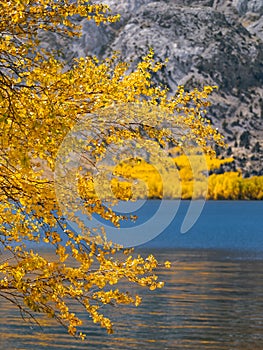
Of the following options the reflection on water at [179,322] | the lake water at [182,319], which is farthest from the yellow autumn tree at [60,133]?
the lake water at [182,319]

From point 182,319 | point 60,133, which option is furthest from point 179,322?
point 60,133

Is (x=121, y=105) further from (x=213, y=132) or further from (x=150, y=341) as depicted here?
(x=150, y=341)

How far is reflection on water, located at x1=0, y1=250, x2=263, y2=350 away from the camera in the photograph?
107 ft

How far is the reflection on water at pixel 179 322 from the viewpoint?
32.7 m

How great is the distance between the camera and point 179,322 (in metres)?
38.5

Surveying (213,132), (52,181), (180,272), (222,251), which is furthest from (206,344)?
(222,251)

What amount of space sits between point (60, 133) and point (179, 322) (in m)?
26.2

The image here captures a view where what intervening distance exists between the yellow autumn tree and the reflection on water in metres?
13.5

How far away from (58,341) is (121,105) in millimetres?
17827

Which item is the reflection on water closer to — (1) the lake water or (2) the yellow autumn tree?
(1) the lake water

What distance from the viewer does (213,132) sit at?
17500 millimetres

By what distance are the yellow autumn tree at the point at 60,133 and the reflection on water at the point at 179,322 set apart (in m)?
13.5

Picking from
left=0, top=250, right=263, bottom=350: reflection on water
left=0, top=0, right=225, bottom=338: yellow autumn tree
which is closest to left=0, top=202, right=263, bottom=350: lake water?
left=0, top=250, right=263, bottom=350: reflection on water

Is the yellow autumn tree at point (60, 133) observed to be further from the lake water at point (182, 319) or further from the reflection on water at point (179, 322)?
the lake water at point (182, 319)
